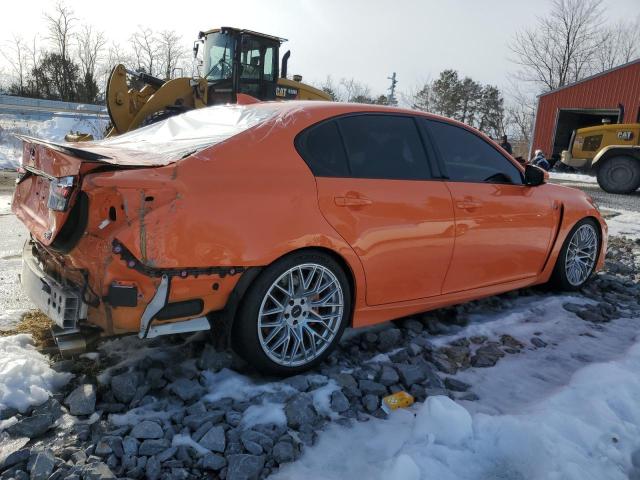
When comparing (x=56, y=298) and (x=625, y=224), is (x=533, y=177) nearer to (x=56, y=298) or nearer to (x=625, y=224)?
(x=56, y=298)

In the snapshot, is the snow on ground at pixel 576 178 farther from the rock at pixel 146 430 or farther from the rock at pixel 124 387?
the rock at pixel 146 430

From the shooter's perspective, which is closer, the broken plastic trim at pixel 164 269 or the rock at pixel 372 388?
the broken plastic trim at pixel 164 269

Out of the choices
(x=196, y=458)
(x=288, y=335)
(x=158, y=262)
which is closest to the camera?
(x=196, y=458)

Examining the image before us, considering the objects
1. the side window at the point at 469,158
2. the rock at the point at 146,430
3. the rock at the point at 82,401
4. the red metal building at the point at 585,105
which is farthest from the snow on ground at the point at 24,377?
the red metal building at the point at 585,105

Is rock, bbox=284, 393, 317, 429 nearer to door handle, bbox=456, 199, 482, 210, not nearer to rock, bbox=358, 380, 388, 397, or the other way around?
rock, bbox=358, 380, 388, 397

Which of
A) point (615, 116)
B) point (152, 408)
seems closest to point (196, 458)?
point (152, 408)

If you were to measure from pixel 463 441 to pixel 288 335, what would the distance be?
3.54ft

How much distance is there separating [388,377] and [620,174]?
14148 millimetres

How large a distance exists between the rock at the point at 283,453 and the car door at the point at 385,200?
1165 mm

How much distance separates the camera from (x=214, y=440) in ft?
7.58

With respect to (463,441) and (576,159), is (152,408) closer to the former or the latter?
(463,441)

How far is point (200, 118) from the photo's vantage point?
3486mm

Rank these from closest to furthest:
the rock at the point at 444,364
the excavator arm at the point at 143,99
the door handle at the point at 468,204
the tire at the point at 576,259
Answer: the rock at the point at 444,364, the door handle at the point at 468,204, the tire at the point at 576,259, the excavator arm at the point at 143,99

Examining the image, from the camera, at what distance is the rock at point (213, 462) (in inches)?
85.7
